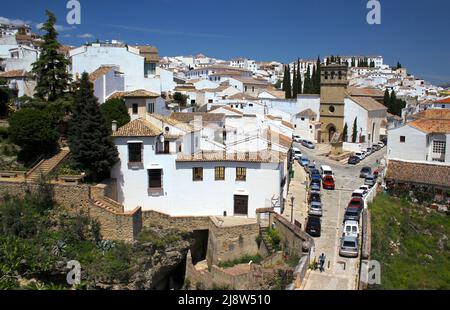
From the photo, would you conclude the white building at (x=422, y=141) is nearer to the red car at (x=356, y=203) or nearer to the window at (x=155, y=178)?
the red car at (x=356, y=203)

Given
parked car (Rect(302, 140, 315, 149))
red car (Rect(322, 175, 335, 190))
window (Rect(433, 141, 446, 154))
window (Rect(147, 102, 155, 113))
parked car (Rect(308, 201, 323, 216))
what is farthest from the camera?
parked car (Rect(302, 140, 315, 149))

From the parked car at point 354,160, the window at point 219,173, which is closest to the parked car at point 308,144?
the parked car at point 354,160

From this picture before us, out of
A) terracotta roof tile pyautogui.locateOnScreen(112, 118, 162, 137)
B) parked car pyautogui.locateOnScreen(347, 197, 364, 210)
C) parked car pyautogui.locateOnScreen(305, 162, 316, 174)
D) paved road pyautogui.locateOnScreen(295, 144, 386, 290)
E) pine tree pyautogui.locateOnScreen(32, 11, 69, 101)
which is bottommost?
paved road pyautogui.locateOnScreen(295, 144, 386, 290)

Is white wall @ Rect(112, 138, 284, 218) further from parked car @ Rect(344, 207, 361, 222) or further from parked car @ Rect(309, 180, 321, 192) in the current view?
parked car @ Rect(309, 180, 321, 192)

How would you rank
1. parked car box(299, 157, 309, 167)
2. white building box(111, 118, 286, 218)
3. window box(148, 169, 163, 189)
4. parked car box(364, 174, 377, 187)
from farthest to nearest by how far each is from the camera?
parked car box(299, 157, 309, 167), parked car box(364, 174, 377, 187), window box(148, 169, 163, 189), white building box(111, 118, 286, 218)

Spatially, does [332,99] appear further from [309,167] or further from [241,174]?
[241,174]

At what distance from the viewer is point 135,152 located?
2262 centimetres

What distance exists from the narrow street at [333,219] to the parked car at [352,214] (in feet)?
1.74

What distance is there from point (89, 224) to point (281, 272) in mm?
8822

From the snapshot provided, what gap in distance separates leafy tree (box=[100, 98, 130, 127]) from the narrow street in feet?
35.2

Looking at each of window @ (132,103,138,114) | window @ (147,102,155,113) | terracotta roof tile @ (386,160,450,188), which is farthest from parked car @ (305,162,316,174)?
window @ (132,103,138,114)

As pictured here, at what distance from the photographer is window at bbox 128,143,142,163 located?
74.0ft

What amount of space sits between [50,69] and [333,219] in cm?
1805
